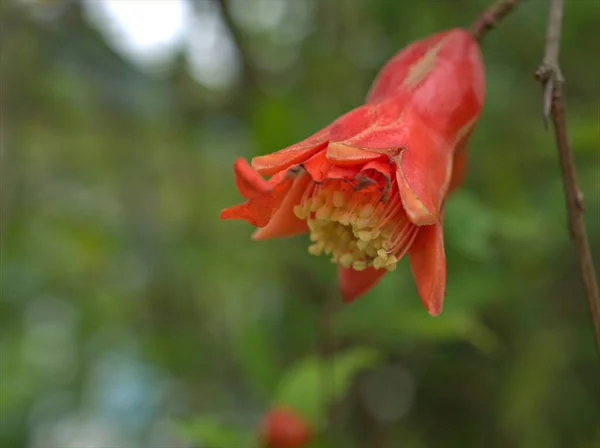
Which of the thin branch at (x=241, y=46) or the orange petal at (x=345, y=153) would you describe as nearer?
the orange petal at (x=345, y=153)

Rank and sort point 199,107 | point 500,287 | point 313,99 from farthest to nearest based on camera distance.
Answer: point 199,107 < point 313,99 < point 500,287

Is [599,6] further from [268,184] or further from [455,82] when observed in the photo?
[268,184]

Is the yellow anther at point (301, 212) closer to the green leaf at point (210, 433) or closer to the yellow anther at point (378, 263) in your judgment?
the yellow anther at point (378, 263)

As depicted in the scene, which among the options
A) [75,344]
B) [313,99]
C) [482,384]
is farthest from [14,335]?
[482,384]

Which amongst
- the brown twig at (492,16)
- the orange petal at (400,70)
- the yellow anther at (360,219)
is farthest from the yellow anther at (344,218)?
the brown twig at (492,16)

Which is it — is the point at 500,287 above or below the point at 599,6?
below

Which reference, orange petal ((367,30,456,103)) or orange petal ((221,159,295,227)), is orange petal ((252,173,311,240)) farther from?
orange petal ((367,30,456,103))

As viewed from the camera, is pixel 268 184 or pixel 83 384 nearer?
pixel 268 184
